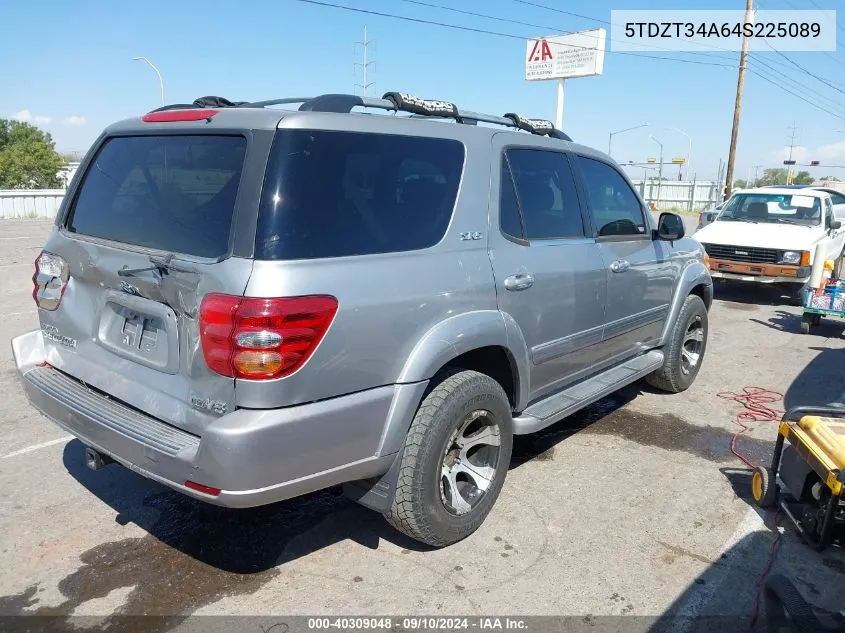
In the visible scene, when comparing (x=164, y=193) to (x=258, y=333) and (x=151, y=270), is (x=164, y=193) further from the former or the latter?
(x=258, y=333)

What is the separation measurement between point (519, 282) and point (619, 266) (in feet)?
4.14

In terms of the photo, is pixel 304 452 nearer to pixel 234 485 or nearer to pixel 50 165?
pixel 234 485

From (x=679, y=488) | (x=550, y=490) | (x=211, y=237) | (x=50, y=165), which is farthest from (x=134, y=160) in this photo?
(x=50, y=165)

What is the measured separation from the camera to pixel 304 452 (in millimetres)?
2484

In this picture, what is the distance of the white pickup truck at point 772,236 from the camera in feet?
32.7

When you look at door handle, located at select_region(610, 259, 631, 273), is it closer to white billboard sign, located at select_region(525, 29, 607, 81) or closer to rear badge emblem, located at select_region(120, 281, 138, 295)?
rear badge emblem, located at select_region(120, 281, 138, 295)

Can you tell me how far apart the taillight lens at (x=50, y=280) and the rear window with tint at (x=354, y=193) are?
4.57 ft

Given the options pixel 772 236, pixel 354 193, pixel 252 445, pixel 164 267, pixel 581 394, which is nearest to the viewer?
pixel 252 445

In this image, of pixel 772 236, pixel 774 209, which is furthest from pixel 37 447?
pixel 774 209

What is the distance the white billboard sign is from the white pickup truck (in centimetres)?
1889

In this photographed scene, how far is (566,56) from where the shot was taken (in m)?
29.5

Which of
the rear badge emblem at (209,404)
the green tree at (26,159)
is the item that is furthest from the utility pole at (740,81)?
the green tree at (26,159)

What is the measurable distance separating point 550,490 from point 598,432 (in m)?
1.10

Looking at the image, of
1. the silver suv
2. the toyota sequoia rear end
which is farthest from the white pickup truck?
the toyota sequoia rear end
